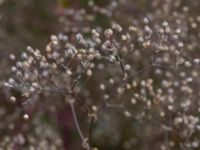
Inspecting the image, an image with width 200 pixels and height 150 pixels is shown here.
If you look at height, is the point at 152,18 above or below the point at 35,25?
below

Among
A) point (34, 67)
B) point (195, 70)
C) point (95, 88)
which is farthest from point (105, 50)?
point (95, 88)

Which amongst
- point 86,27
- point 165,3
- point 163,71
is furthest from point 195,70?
point 86,27

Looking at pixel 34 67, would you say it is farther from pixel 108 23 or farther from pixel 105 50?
pixel 108 23

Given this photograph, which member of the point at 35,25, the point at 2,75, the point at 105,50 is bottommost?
the point at 105,50

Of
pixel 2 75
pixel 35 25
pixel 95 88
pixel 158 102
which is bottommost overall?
pixel 158 102

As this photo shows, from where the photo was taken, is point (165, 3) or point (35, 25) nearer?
point (165, 3)

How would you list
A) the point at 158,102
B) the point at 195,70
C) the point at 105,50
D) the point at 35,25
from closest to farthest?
the point at 105,50 < the point at 158,102 < the point at 195,70 < the point at 35,25

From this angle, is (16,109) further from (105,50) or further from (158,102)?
(105,50)

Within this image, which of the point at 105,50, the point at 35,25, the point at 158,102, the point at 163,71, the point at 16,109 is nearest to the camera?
the point at 105,50

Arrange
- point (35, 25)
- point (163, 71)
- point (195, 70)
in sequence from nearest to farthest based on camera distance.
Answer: point (195, 70) < point (163, 71) < point (35, 25)

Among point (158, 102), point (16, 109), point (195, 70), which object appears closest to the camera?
point (158, 102)
